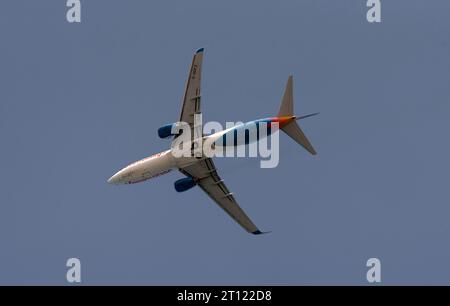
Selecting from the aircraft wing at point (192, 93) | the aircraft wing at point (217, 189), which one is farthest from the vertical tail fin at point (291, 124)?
the aircraft wing at point (217, 189)

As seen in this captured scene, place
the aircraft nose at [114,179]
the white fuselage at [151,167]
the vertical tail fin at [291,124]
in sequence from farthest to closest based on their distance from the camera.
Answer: the aircraft nose at [114,179] → the white fuselage at [151,167] → the vertical tail fin at [291,124]

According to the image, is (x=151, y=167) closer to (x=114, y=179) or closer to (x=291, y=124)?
(x=114, y=179)

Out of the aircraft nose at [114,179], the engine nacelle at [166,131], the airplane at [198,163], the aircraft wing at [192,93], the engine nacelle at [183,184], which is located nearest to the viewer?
the airplane at [198,163]

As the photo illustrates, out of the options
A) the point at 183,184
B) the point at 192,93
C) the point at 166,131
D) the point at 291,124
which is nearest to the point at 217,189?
the point at 183,184

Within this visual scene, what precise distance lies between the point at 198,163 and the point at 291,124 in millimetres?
10488

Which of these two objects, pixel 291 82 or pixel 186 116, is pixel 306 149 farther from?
pixel 186 116

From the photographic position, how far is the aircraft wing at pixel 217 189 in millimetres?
91250

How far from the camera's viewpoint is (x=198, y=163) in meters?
90.5

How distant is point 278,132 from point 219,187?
430 inches

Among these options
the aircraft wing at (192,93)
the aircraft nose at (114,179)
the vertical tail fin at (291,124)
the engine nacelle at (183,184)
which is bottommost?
the engine nacelle at (183,184)

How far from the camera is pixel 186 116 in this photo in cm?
8744

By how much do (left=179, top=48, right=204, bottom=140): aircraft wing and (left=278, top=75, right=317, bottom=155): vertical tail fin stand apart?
7378mm

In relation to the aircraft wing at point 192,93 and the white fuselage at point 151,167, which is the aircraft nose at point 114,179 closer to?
the white fuselage at point 151,167
